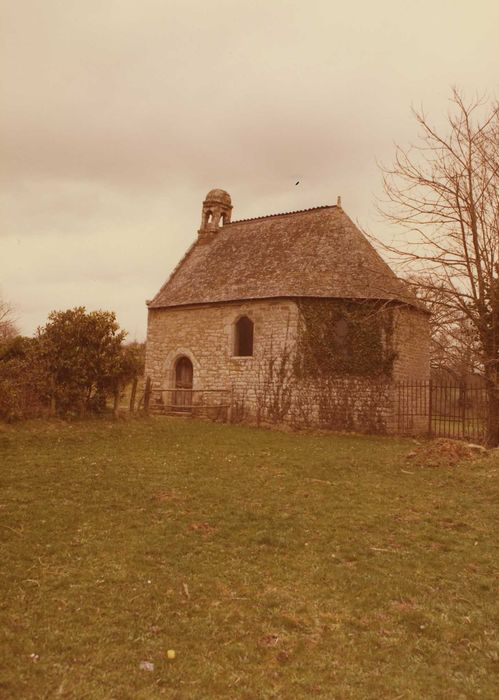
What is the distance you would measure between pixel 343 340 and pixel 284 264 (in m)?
4.16

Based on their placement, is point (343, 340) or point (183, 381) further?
point (183, 381)

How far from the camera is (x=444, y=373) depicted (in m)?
34.3

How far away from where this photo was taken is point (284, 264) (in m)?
20.8

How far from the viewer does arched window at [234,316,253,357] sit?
20.9 meters

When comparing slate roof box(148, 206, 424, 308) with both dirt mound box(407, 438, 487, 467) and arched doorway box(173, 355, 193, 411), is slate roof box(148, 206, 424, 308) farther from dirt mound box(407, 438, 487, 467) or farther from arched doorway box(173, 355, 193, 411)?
dirt mound box(407, 438, 487, 467)

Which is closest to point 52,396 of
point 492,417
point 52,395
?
point 52,395

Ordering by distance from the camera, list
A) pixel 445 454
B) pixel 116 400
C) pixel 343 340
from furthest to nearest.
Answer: pixel 343 340 < pixel 116 400 < pixel 445 454

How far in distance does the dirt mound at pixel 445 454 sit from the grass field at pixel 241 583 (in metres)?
1.78

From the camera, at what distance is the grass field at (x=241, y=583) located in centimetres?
376

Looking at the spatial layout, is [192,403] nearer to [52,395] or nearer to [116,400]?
[116,400]

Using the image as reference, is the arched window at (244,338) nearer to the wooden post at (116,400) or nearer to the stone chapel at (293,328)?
the stone chapel at (293,328)

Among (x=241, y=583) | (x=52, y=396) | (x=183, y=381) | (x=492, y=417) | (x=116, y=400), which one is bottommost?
(x=241, y=583)

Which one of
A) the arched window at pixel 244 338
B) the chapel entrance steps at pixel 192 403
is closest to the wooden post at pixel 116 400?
the chapel entrance steps at pixel 192 403

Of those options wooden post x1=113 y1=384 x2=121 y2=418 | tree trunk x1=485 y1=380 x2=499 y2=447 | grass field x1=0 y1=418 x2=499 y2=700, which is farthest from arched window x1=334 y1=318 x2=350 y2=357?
grass field x1=0 y1=418 x2=499 y2=700
